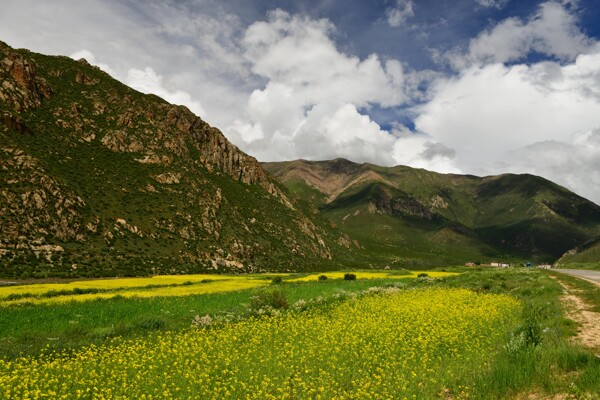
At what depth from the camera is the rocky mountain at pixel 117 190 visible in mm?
76312

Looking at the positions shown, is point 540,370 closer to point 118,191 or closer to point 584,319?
point 584,319

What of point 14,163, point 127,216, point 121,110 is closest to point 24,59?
point 121,110

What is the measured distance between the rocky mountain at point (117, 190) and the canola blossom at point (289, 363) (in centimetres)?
5933

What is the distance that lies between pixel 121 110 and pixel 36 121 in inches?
1237

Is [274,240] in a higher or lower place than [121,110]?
lower

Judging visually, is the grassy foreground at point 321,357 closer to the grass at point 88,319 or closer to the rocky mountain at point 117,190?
the grass at point 88,319

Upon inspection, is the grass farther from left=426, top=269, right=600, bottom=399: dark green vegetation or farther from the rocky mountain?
the rocky mountain

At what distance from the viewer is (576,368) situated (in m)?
9.98

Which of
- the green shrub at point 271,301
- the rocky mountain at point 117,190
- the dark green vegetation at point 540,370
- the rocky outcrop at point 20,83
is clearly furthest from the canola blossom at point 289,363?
the rocky outcrop at point 20,83

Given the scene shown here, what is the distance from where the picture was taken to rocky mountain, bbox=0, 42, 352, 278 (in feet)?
250

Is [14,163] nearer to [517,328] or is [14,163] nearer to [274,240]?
[274,240]

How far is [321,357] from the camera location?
13.3 m

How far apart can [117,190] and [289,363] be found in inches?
3892

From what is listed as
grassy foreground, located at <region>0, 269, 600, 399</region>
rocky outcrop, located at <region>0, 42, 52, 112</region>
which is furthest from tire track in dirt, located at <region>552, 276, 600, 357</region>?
rocky outcrop, located at <region>0, 42, 52, 112</region>
